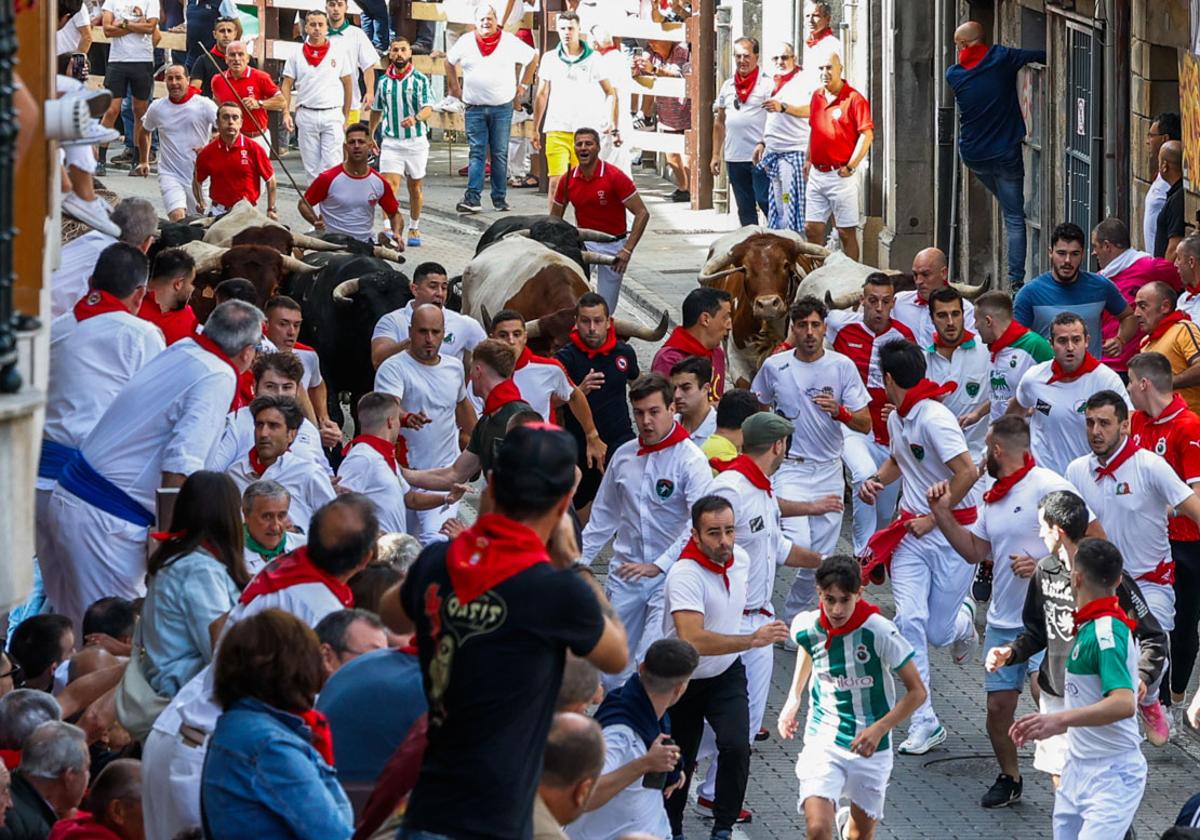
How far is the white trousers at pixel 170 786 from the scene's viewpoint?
6.85 meters

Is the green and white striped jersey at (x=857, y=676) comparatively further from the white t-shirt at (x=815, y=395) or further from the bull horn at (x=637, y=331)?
the bull horn at (x=637, y=331)

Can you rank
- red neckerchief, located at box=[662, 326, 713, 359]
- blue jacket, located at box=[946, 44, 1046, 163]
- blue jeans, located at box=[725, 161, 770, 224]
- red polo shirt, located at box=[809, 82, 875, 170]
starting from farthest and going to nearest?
1. blue jeans, located at box=[725, 161, 770, 224]
2. red polo shirt, located at box=[809, 82, 875, 170]
3. blue jacket, located at box=[946, 44, 1046, 163]
4. red neckerchief, located at box=[662, 326, 713, 359]

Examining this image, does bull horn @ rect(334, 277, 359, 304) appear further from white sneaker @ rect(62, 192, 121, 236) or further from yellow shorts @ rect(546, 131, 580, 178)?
yellow shorts @ rect(546, 131, 580, 178)

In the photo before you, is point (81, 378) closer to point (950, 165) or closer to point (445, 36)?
point (950, 165)

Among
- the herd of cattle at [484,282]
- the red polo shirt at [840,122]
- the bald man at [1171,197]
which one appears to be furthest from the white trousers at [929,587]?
the red polo shirt at [840,122]

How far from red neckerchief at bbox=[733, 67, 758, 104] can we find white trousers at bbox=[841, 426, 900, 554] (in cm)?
1014

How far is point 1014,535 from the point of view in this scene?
10.8m

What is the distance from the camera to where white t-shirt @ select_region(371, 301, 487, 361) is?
1353 centimetres

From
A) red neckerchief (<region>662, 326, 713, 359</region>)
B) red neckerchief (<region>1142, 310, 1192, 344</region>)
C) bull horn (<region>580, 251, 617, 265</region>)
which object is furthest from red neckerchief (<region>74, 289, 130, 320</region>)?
bull horn (<region>580, 251, 617, 265</region>)

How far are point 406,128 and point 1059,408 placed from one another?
12.5 meters

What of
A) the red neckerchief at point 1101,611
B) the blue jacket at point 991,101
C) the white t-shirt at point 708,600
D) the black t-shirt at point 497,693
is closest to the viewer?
the black t-shirt at point 497,693

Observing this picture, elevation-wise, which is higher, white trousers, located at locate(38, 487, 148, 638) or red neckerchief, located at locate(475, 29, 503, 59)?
red neckerchief, located at locate(475, 29, 503, 59)

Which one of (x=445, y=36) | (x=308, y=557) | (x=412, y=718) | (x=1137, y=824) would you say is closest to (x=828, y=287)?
(x=1137, y=824)

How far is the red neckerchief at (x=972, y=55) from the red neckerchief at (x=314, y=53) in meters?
7.09
